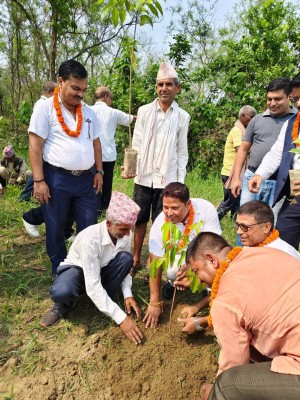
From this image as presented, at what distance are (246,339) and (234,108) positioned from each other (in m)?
6.84

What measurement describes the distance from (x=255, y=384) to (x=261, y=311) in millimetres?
335

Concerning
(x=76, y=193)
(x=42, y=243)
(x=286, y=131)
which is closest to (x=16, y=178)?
(x=42, y=243)

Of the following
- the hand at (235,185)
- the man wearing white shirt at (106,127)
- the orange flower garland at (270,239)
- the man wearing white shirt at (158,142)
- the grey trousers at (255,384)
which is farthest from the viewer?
the man wearing white shirt at (106,127)

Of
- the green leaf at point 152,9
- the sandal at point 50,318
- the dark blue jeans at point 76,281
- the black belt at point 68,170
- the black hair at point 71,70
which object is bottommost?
the sandal at point 50,318

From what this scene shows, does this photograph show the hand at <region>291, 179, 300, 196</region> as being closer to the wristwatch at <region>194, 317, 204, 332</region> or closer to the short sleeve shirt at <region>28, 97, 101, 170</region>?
the wristwatch at <region>194, 317, 204, 332</region>

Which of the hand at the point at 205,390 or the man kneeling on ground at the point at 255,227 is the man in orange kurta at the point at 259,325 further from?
the man kneeling on ground at the point at 255,227

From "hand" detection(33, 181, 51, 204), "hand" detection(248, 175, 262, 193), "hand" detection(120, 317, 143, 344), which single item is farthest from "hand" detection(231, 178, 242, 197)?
"hand" detection(33, 181, 51, 204)

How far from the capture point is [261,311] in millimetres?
1483

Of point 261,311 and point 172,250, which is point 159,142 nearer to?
point 172,250

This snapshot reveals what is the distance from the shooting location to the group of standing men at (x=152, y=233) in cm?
151

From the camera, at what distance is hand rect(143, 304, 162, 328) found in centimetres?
257

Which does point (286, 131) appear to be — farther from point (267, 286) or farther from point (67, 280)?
point (67, 280)

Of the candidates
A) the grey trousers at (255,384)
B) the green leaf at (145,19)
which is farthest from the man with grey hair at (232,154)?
the grey trousers at (255,384)

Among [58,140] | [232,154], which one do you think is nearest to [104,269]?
[58,140]
